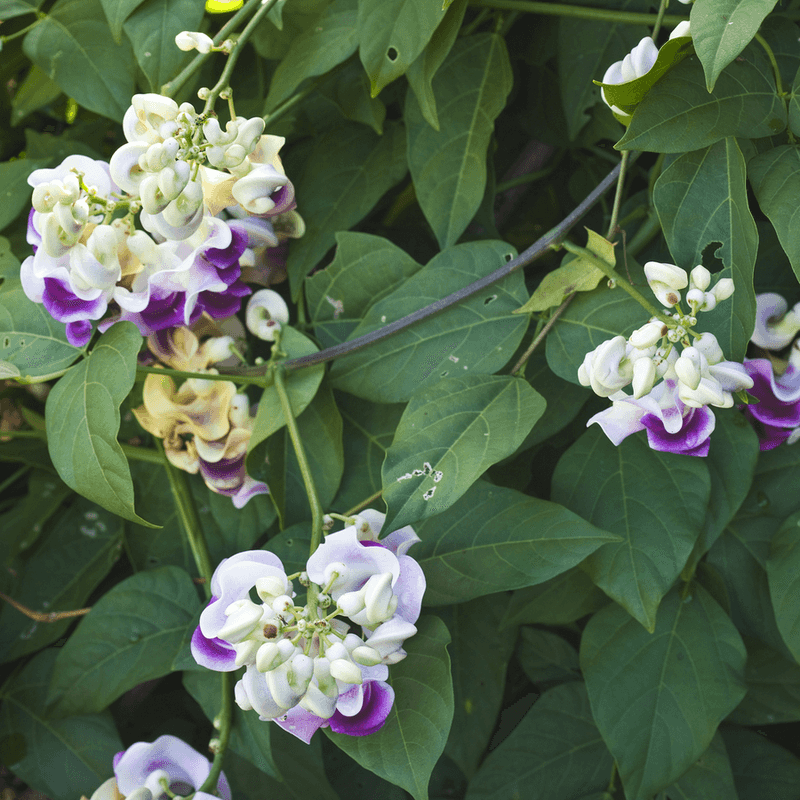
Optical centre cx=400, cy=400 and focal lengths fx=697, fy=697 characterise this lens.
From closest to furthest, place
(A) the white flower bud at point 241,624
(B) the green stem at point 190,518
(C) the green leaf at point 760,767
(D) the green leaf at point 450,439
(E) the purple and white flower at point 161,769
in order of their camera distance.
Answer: (A) the white flower bud at point 241,624 → (D) the green leaf at point 450,439 → (E) the purple and white flower at point 161,769 → (B) the green stem at point 190,518 → (C) the green leaf at point 760,767

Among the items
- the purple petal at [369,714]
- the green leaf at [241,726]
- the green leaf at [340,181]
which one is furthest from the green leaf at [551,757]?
the green leaf at [340,181]

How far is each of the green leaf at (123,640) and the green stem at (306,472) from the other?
0.26 m

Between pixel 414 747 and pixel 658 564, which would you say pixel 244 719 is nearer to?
pixel 414 747

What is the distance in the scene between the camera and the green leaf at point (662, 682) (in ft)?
2.20

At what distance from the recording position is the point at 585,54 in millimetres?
712

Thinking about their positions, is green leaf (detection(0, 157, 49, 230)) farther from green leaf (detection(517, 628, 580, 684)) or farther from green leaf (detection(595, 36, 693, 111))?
green leaf (detection(517, 628, 580, 684))

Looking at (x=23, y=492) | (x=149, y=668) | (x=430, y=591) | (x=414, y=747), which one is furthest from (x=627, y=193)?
(x=23, y=492)

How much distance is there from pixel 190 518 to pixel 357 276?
1.05ft

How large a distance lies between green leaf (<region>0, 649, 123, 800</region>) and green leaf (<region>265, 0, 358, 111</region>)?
2.46ft

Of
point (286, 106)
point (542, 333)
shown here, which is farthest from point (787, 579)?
point (286, 106)

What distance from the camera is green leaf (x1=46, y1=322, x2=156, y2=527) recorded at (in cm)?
54

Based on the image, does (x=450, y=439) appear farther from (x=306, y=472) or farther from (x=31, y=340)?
(x=31, y=340)

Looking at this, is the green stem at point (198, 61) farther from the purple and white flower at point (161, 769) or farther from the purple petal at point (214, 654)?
the purple and white flower at point (161, 769)

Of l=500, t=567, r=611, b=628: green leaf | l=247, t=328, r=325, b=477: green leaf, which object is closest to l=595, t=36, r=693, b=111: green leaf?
l=247, t=328, r=325, b=477: green leaf
